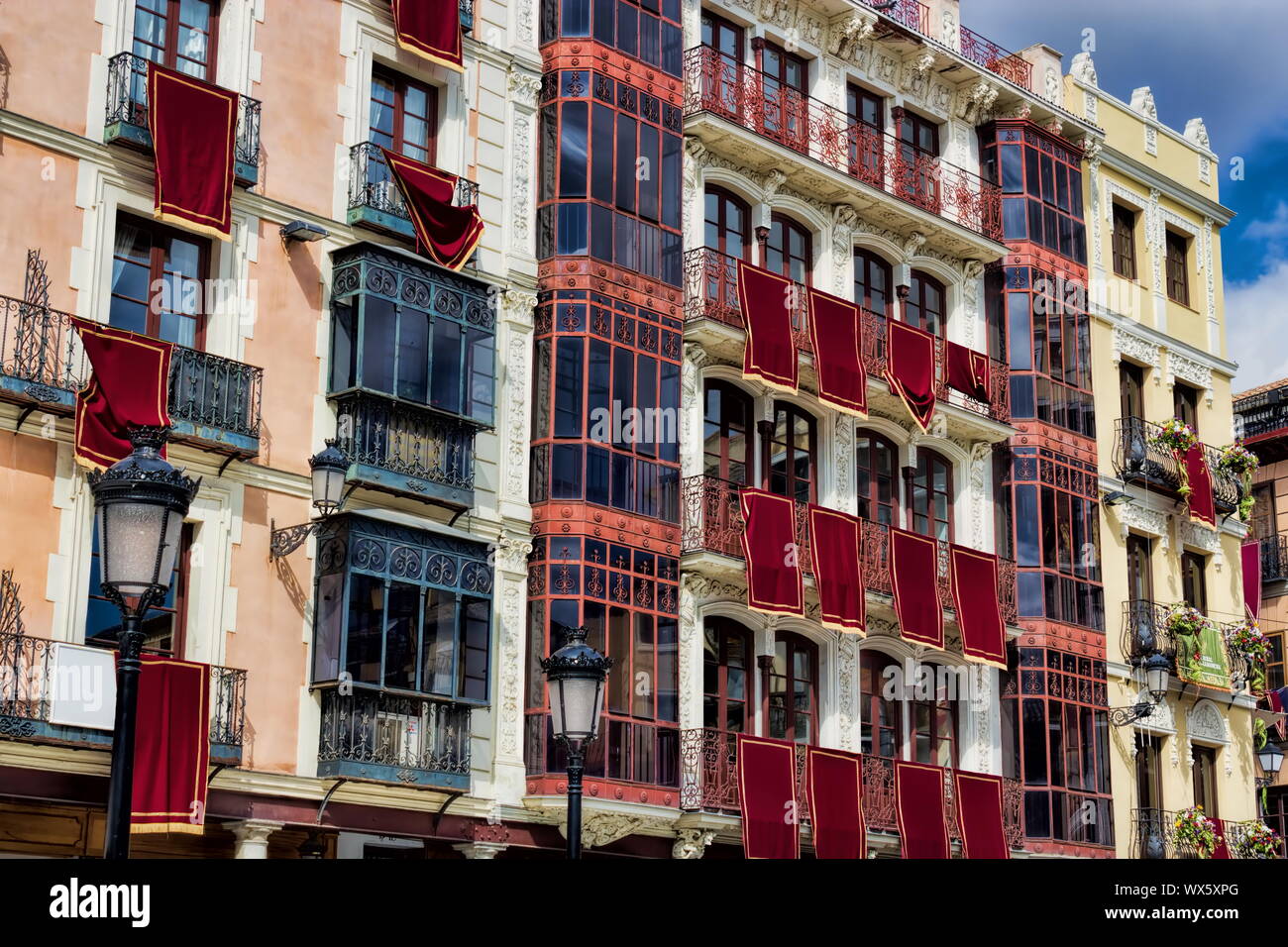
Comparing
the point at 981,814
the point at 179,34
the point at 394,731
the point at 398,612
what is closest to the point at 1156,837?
the point at 981,814

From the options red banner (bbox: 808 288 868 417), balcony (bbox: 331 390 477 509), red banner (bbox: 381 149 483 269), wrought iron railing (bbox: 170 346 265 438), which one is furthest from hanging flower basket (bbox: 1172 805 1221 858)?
wrought iron railing (bbox: 170 346 265 438)

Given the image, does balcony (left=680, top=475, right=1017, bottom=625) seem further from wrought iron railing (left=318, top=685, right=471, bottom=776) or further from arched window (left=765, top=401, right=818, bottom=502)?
wrought iron railing (left=318, top=685, right=471, bottom=776)

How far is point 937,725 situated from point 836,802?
153 inches

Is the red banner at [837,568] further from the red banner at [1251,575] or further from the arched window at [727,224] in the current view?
the red banner at [1251,575]

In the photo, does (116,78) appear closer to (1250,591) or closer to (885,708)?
(885,708)

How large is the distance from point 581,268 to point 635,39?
3.56 metres

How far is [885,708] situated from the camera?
2736 cm

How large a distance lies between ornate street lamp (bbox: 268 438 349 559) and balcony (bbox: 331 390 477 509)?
2.07 ft

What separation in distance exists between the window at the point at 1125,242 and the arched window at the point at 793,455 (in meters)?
9.41

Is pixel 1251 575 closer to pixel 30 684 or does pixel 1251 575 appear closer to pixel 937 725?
pixel 937 725

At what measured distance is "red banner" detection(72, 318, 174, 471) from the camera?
18.0 metres

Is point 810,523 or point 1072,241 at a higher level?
point 1072,241
